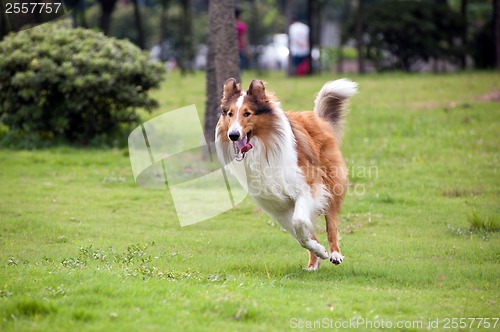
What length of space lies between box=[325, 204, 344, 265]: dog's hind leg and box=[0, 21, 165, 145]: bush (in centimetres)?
761

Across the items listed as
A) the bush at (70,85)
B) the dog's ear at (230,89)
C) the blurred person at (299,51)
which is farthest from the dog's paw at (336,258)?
the blurred person at (299,51)

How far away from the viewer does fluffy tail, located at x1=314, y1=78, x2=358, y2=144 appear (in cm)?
907

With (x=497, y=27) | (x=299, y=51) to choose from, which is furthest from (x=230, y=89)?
(x=299, y=51)

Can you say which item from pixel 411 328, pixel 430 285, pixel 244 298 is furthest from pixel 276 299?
pixel 430 285

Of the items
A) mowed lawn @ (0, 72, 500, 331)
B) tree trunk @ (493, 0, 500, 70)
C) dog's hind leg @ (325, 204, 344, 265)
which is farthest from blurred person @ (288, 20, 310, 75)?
dog's hind leg @ (325, 204, 344, 265)

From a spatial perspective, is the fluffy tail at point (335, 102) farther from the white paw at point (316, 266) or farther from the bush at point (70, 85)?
the bush at point (70, 85)

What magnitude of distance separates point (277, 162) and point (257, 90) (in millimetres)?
793

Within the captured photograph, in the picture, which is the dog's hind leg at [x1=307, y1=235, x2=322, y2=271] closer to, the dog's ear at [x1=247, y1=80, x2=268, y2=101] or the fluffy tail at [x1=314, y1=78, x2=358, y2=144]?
the fluffy tail at [x1=314, y1=78, x2=358, y2=144]

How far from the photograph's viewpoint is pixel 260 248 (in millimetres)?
9281

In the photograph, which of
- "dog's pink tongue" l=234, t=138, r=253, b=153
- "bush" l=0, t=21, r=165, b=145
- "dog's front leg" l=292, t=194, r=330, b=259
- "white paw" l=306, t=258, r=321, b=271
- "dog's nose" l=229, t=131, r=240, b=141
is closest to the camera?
"dog's nose" l=229, t=131, r=240, b=141

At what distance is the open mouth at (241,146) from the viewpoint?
305 inches

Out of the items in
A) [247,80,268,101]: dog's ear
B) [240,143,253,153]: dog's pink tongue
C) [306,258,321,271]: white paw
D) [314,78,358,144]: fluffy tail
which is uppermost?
[247,80,268,101]: dog's ear

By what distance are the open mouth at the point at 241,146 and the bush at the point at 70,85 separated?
7.49 m

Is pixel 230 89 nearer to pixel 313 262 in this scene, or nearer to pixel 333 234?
pixel 333 234
